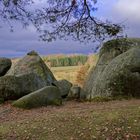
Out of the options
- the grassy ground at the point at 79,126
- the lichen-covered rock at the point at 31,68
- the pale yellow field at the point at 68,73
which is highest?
the lichen-covered rock at the point at 31,68

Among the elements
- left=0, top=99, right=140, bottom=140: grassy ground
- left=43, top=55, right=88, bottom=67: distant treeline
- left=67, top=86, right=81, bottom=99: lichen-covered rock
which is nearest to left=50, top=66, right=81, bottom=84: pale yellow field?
left=43, top=55, right=88, bottom=67: distant treeline

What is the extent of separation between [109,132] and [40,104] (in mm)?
4670

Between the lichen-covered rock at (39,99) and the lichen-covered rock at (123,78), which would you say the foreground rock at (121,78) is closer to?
the lichen-covered rock at (123,78)

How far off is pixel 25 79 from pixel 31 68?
2.92m

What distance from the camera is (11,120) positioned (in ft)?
35.5


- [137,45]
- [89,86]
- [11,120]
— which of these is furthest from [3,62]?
[11,120]

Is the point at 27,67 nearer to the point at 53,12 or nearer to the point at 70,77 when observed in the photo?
the point at 53,12

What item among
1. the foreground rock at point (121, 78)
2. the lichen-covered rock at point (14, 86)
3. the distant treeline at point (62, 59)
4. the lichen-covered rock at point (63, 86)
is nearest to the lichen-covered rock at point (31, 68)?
the lichen-covered rock at point (63, 86)

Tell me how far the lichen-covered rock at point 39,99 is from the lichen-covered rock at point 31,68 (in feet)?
14.5

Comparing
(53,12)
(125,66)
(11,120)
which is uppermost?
(53,12)

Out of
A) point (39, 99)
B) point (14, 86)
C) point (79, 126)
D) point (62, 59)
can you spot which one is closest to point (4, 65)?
point (14, 86)

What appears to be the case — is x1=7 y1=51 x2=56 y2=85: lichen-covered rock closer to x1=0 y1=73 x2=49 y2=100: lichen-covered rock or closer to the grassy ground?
x1=0 y1=73 x2=49 y2=100: lichen-covered rock

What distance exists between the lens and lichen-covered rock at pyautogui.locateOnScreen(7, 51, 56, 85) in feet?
60.2

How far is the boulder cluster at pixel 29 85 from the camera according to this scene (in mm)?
13116
